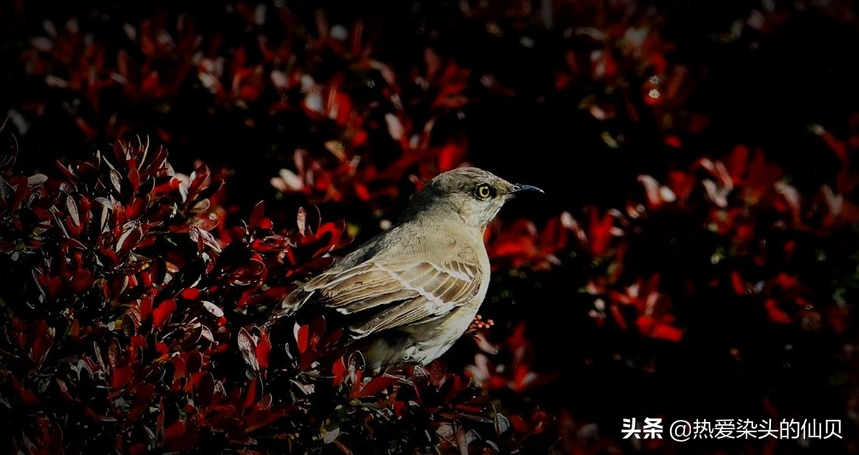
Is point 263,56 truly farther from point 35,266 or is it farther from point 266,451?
point 266,451

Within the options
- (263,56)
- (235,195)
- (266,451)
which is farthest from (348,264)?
(263,56)

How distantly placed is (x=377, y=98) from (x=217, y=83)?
929mm

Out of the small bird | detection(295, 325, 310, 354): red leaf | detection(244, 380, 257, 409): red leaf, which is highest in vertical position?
detection(295, 325, 310, 354): red leaf

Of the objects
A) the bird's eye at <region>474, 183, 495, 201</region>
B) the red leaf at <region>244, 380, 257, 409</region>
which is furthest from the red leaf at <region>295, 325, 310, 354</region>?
the bird's eye at <region>474, 183, 495, 201</region>

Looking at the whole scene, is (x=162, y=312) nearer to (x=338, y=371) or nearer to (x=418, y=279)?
(x=338, y=371)

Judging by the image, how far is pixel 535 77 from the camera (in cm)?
439

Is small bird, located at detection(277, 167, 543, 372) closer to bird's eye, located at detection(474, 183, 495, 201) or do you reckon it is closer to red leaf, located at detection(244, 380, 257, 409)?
bird's eye, located at detection(474, 183, 495, 201)

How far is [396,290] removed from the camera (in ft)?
10.7

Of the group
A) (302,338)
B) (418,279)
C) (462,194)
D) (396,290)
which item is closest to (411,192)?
(462,194)

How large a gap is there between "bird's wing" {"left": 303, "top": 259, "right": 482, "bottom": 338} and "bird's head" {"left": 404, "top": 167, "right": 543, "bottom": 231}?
0.37 metres

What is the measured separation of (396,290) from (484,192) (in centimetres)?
87

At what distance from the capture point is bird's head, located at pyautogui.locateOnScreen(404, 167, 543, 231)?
378 centimetres

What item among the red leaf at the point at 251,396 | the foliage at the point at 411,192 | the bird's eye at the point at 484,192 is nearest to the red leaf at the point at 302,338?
the foliage at the point at 411,192

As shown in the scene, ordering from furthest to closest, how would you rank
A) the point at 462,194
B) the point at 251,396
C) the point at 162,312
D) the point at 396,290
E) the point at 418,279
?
the point at 462,194
the point at 418,279
the point at 396,290
the point at 162,312
the point at 251,396
